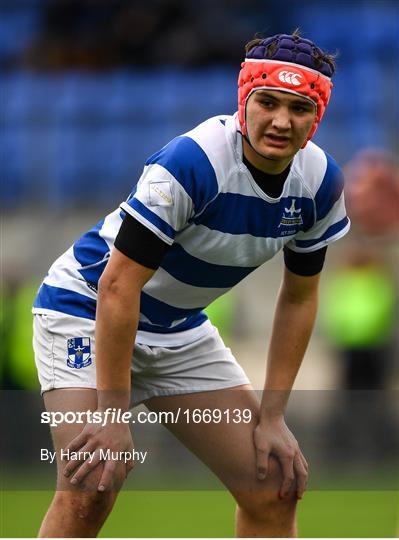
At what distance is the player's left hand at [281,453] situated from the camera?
14.0ft

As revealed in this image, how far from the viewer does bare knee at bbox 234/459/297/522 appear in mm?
4266

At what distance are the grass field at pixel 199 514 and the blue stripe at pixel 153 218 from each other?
9.08ft

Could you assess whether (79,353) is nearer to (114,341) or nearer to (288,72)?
(114,341)

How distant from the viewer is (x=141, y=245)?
378 cm

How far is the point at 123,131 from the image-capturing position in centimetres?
1191

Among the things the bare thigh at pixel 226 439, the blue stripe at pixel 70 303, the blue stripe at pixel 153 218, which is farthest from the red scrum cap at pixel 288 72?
the bare thigh at pixel 226 439

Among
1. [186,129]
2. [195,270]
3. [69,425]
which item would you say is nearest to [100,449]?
[69,425]

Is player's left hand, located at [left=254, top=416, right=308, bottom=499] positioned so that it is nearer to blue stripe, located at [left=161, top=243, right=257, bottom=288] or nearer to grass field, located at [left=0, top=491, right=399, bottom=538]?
blue stripe, located at [left=161, top=243, right=257, bottom=288]

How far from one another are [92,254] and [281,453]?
3.23ft

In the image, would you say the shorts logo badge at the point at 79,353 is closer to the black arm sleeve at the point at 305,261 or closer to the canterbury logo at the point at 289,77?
the black arm sleeve at the point at 305,261

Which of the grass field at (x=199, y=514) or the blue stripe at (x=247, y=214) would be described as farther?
the grass field at (x=199, y=514)

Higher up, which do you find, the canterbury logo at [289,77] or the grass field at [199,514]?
the canterbury logo at [289,77]

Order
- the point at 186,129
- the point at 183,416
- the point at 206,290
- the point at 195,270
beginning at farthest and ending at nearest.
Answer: the point at 186,129
the point at 183,416
the point at 206,290
the point at 195,270

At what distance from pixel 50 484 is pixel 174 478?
2.72 ft
